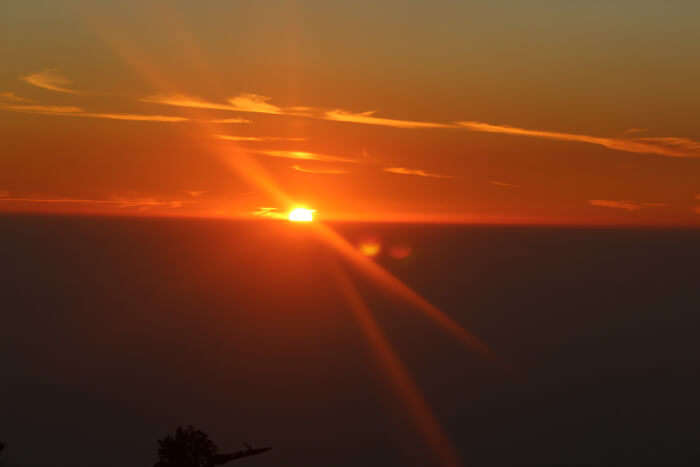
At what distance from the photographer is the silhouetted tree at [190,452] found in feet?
24.6

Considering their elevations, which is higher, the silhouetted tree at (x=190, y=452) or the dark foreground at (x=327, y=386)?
the dark foreground at (x=327, y=386)

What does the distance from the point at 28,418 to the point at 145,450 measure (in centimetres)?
1667

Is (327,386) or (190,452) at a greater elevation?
(327,386)

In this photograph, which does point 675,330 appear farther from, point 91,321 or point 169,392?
point 91,321

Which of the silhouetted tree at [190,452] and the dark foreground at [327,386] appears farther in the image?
the dark foreground at [327,386]

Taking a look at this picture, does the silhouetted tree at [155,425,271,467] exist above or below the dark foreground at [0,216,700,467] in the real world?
below

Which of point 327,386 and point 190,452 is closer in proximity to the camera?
point 190,452

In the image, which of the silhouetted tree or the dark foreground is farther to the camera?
the dark foreground

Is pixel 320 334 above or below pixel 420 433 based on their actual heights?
above

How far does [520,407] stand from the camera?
132 m

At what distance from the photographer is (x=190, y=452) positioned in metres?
7.69

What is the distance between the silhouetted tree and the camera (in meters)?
7.51

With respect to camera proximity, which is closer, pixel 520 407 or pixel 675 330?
pixel 520 407

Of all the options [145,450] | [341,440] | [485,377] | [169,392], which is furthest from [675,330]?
[145,450]
